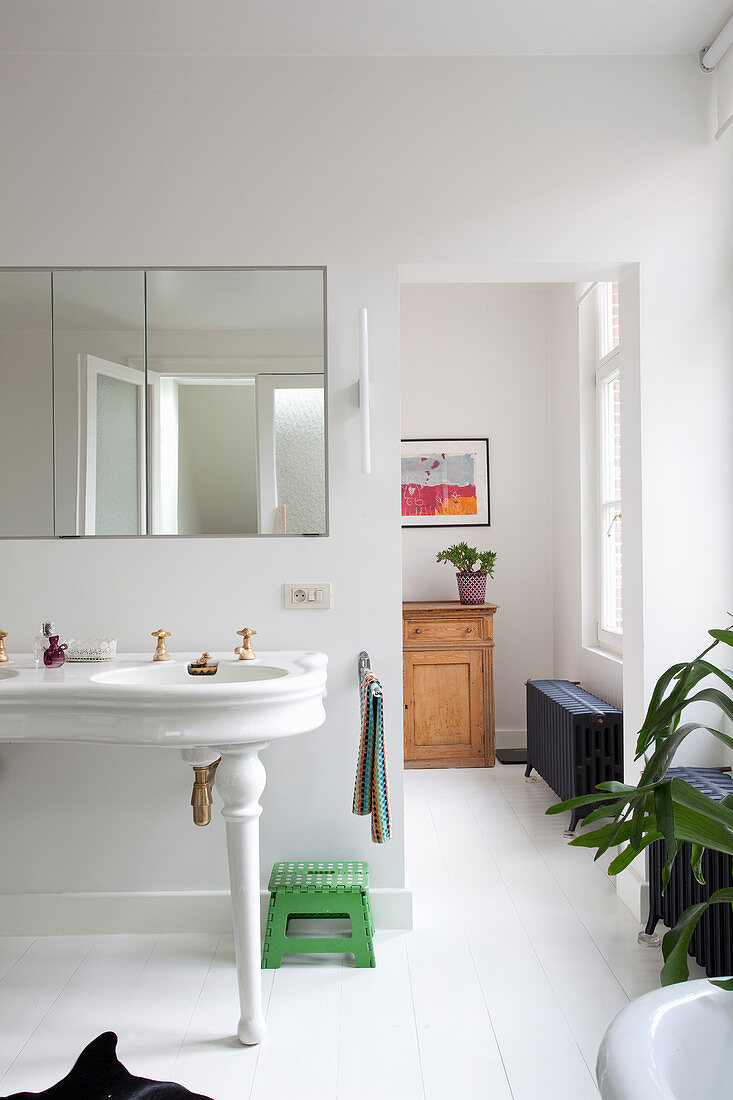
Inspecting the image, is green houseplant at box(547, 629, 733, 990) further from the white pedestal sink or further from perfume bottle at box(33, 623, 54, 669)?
perfume bottle at box(33, 623, 54, 669)

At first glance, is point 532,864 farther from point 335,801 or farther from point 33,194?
point 33,194

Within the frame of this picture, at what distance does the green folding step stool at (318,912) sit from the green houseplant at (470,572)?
2.12 meters

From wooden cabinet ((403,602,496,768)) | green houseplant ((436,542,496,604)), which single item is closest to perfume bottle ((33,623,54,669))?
wooden cabinet ((403,602,496,768))

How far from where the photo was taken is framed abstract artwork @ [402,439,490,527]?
14.4 ft

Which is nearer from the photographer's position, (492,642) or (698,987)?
(698,987)

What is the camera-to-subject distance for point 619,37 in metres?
2.29

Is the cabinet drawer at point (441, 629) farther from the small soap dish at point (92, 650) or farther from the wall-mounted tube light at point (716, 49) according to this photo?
the wall-mounted tube light at point (716, 49)

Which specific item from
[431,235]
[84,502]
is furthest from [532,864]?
[431,235]

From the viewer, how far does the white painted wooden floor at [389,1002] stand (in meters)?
1.68

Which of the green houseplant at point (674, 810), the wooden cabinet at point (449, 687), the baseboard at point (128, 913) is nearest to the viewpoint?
the green houseplant at point (674, 810)

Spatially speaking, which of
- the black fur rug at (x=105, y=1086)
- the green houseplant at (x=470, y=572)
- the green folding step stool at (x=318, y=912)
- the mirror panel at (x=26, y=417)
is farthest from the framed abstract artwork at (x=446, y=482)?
the black fur rug at (x=105, y=1086)

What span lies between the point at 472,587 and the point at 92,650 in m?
2.30

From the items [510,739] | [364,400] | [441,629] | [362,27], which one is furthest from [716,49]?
[510,739]

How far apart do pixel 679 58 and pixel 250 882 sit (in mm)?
2530
